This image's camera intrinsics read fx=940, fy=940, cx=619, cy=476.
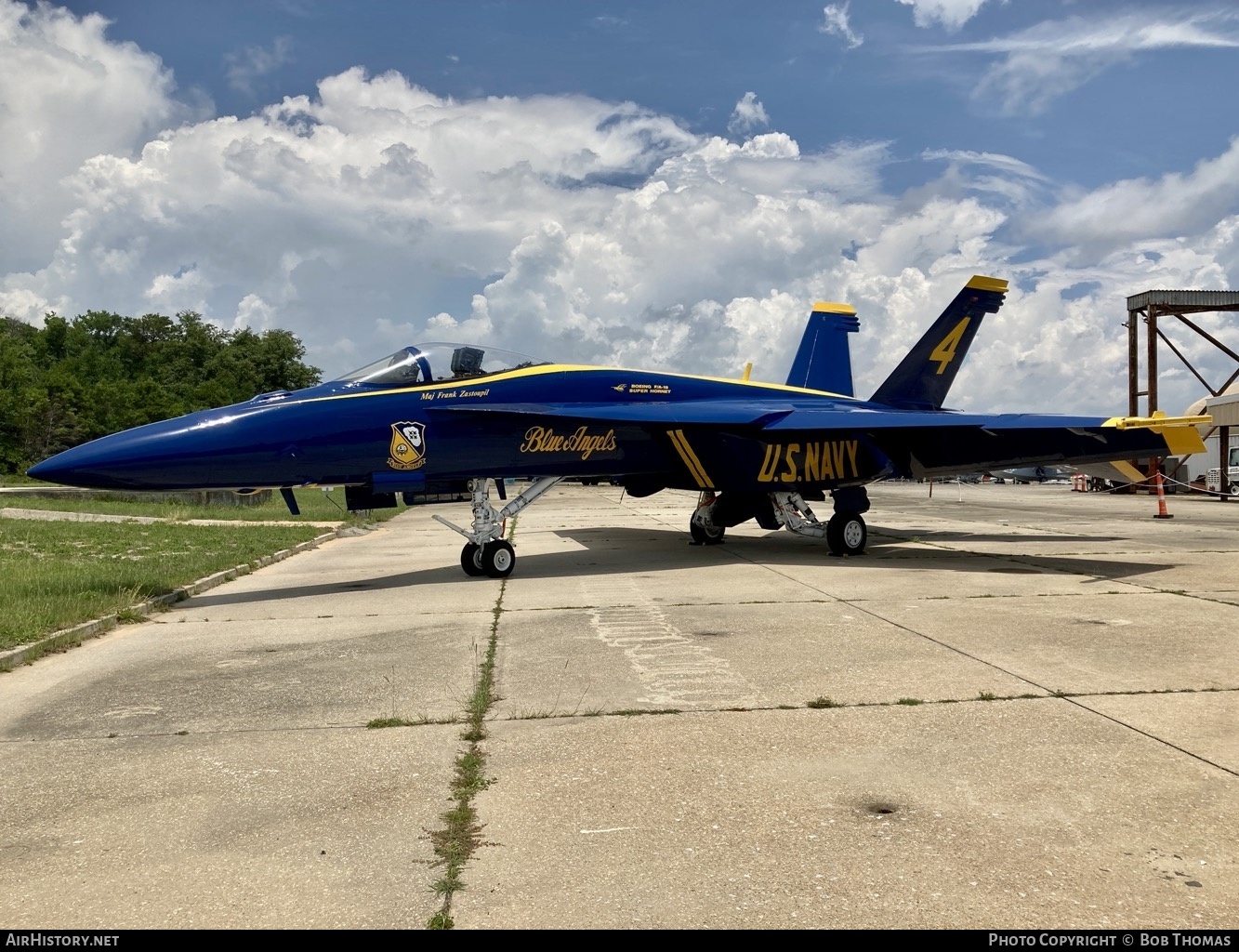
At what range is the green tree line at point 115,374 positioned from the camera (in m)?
62.4

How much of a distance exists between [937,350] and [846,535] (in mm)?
5116

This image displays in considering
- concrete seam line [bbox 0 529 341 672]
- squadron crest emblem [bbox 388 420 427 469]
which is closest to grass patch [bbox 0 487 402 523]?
concrete seam line [bbox 0 529 341 672]

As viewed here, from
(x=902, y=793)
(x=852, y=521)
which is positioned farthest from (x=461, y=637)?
(x=852, y=521)

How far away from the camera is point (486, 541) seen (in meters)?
11.7

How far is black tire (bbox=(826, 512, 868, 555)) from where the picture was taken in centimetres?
1350

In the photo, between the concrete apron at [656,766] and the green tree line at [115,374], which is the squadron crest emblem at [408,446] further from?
the green tree line at [115,374]

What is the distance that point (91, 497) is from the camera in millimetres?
33062

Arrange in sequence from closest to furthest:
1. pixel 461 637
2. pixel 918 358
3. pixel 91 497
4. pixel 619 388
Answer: pixel 461 637 < pixel 619 388 < pixel 918 358 < pixel 91 497

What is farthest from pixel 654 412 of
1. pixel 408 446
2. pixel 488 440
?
pixel 408 446

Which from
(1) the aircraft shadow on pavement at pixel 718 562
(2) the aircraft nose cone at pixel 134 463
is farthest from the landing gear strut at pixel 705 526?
(2) the aircraft nose cone at pixel 134 463

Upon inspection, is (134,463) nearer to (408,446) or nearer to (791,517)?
(408,446)

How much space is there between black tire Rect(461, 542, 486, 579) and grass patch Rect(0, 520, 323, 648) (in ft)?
10.8

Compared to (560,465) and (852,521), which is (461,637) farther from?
(852,521)

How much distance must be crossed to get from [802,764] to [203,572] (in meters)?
9.93
